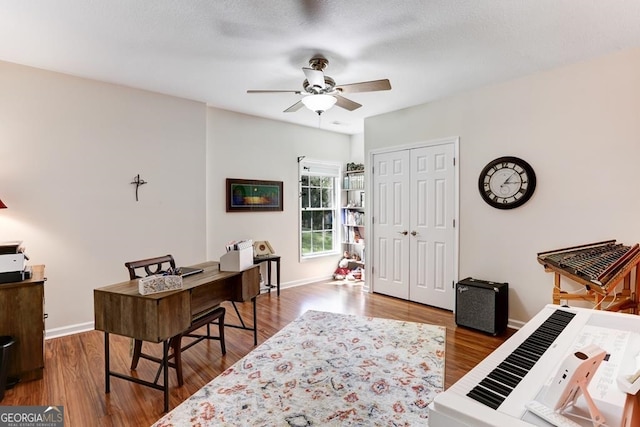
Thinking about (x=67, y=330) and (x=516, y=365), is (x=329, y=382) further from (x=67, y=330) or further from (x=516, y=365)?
(x=67, y=330)

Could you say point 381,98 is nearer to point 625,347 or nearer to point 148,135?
point 148,135

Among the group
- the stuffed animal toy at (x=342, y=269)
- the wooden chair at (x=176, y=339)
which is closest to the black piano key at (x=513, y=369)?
the wooden chair at (x=176, y=339)

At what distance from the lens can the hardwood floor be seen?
85.8 inches

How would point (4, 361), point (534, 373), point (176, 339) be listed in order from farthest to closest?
point (176, 339) → point (4, 361) → point (534, 373)

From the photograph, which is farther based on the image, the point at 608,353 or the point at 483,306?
the point at 483,306

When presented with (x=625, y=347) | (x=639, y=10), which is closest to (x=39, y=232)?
(x=625, y=347)

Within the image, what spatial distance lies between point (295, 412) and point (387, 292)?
2932 millimetres

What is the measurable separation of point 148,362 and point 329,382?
1564 mm

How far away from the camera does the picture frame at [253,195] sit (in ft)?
15.5

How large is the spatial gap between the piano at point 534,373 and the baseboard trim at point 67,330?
12.8ft

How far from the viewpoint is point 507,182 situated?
357 cm

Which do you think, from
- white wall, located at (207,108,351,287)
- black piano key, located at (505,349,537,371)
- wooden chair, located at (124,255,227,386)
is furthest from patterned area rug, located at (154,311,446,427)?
white wall, located at (207,108,351,287)

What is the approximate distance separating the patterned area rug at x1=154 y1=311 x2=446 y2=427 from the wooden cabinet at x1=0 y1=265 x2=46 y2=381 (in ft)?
4.28

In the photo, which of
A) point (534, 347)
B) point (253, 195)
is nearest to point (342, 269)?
point (253, 195)
